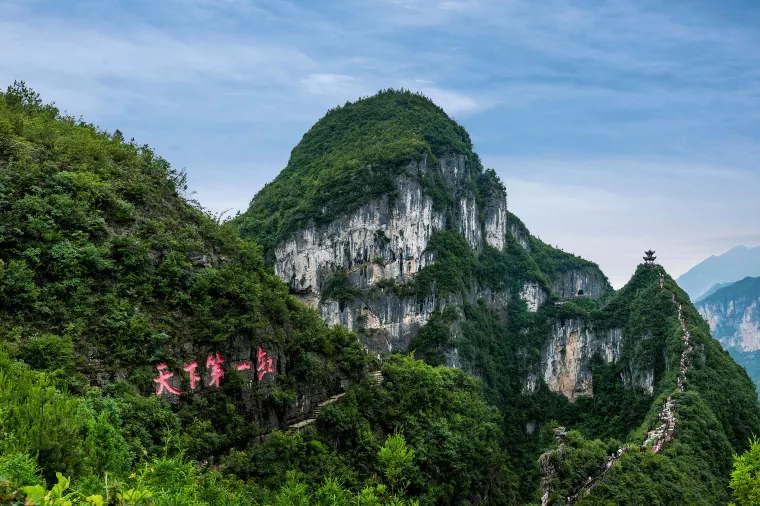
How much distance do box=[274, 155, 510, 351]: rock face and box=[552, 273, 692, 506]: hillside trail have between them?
1866cm

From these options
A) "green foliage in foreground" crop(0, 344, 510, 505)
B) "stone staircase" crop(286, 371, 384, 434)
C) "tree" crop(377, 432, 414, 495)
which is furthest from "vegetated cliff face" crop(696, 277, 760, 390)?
"stone staircase" crop(286, 371, 384, 434)

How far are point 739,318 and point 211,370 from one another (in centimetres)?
20065

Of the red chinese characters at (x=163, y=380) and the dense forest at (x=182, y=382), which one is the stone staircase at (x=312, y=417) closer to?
the dense forest at (x=182, y=382)

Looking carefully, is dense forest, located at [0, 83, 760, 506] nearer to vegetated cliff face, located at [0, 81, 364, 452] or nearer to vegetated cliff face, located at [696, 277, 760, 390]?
vegetated cliff face, located at [0, 81, 364, 452]

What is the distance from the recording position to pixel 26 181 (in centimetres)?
1109

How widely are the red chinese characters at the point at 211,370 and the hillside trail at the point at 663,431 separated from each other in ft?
40.8

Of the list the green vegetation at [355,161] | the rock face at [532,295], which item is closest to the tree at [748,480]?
the green vegetation at [355,161]

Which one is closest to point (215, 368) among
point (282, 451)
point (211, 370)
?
point (211, 370)

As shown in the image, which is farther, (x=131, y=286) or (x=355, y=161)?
(x=355, y=161)

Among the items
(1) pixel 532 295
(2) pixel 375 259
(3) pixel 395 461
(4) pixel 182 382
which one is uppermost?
(2) pixel 375 259

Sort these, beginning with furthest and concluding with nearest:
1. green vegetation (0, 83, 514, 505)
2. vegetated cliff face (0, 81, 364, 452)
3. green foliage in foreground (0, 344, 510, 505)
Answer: vegetated cliff face (0, 81, 364, 452) < green vegetation (0, 83, 514, 505) < green foliage in foreground (0, 344, 510, 505)

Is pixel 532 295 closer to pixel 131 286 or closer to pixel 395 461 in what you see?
pixel 395 461

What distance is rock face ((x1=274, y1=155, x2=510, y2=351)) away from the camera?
49344mm

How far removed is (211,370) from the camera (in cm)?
1179
